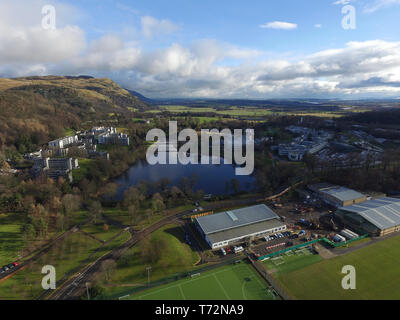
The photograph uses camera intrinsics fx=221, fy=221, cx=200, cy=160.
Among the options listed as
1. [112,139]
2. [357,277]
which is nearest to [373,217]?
[357,277]

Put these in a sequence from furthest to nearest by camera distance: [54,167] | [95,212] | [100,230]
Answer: [54,167], [95,212], [100,230]

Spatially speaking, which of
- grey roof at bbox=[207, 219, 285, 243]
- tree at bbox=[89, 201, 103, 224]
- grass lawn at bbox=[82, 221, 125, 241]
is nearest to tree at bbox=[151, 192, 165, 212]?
grass lawn at bbox=[82, 221, 125, 241]

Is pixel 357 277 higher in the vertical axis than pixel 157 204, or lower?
lower

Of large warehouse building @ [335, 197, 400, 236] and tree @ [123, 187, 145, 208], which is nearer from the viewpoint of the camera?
large warehouse building @ [335, 197, 400, 236]

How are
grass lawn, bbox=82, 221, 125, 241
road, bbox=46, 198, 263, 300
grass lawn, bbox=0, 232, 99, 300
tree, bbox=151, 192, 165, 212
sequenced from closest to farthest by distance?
road, bbox=46, 198, 263, 300 → grass lawn, bbox=0, 232, 99, 300 → grass lawn, bbox=82, 221, 125, 241 → tree, bbox=151, 192, 165, 212

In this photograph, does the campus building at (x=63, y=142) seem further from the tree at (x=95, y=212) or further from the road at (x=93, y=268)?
the road at (x=93, y=268)

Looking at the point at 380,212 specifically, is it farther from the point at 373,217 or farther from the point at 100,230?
the point at 100,230

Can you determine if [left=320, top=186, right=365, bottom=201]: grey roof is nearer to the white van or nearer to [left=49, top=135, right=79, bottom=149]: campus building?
the white van

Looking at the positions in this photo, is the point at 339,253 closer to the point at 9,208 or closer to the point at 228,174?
the point at 228,174
